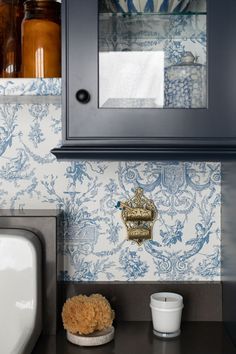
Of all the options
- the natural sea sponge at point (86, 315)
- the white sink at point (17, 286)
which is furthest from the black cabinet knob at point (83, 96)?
the natural sea sponge at point (86, 315)

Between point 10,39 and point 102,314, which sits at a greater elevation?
point 10,39

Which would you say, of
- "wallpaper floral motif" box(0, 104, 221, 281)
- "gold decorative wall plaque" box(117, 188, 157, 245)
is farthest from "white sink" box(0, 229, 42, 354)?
"gold decorative wall plaque" box(117, 188, 157, 245)

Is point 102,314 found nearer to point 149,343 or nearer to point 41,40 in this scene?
point 149,343

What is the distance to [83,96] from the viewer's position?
125cm

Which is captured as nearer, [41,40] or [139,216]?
[41,40]

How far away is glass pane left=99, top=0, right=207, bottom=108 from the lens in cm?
125

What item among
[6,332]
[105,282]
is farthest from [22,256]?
[105,282]

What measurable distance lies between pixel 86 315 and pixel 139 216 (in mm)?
344

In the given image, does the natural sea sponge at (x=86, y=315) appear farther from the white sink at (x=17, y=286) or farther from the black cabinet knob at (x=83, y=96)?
the black cabinet knob at (x=83, y=96)

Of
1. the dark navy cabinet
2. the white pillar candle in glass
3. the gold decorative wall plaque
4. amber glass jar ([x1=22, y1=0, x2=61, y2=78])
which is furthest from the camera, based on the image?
the gold decorative wall plaque

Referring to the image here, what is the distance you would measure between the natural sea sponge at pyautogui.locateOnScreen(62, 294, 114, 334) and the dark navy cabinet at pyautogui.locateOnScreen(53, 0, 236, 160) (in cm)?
41

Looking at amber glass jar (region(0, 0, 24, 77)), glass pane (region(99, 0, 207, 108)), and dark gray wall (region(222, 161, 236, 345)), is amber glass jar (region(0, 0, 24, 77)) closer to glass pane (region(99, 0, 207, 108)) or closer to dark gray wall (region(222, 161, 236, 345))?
glass pane (region(99, 0, 207, 108))

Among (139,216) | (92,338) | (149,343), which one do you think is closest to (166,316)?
(149,343)

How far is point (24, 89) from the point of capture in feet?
4.29
